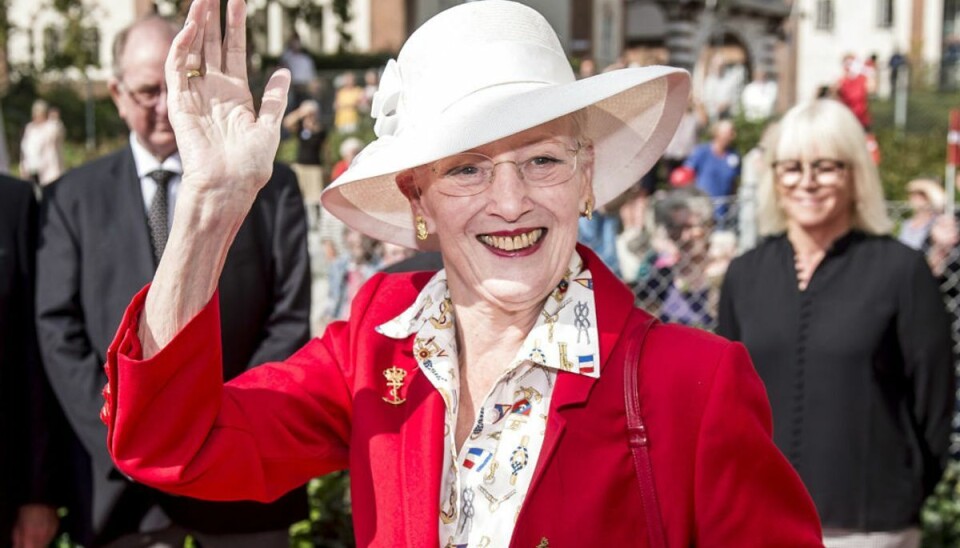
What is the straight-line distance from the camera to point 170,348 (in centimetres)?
219

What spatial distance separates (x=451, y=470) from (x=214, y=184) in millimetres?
742

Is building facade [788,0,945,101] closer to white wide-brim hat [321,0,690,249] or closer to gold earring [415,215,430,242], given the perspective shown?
white wide-brim hat [321,0,690,249]

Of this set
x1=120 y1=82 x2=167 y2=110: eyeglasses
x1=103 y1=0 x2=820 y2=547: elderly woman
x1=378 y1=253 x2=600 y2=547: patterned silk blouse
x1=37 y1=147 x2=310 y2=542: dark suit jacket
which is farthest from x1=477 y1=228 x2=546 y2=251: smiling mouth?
x1=120 y1=82 x2=167 y2=110: eyeglasses

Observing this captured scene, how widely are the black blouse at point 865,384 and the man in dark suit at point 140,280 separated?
1639mm

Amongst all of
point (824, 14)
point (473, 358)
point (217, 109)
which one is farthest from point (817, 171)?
point (824, 14)

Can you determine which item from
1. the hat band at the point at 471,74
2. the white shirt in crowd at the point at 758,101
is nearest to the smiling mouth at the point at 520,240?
the hat band at the point at 471,74

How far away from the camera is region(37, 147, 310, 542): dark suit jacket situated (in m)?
3.70

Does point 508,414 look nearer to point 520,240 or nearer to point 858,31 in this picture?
point 520,240

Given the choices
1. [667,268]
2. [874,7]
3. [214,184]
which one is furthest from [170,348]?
[874,7]

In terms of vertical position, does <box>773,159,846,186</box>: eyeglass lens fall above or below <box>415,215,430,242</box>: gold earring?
above

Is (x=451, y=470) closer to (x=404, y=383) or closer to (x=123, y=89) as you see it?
(x=404, y=383)

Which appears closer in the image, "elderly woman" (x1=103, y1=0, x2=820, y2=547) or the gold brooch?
"elderly woman" (x1=103, y1=0, x2=820, y2=547)

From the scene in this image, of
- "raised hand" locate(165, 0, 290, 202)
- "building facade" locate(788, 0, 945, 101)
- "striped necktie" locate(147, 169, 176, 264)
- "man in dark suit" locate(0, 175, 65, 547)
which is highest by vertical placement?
"building facade" locate(788, 0, 945, 101)

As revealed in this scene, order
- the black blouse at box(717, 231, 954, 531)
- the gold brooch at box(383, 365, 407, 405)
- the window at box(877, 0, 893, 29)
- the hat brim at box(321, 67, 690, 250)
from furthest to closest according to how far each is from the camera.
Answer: the window at box(877, 0, 893, 29), the black blouse at box(717, 231, 954, 531), the gold brooch at box(383, 365, 407, 405), the hat brim at box(321, 67, 690, 250)
